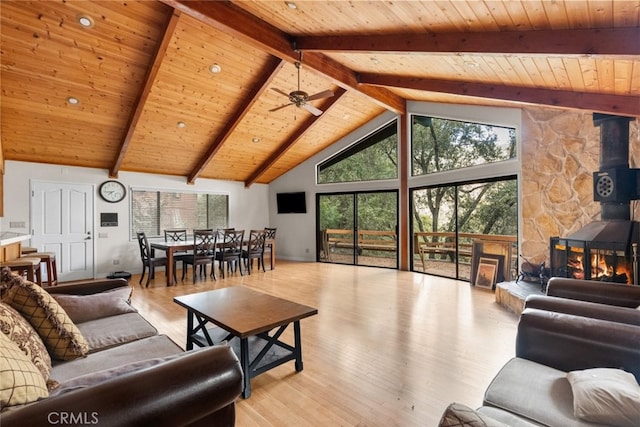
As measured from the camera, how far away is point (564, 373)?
160cm

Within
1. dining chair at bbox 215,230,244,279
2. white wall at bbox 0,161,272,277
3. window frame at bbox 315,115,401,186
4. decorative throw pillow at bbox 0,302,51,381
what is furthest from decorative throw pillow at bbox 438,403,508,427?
white wall at bbox 0,161,272,277

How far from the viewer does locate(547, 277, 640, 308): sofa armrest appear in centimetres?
220

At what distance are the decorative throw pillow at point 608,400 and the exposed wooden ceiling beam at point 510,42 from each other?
220 cm

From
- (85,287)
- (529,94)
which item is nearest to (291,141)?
(529,94)

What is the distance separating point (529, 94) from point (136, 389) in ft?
14.5

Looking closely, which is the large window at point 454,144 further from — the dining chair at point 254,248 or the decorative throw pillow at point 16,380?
the decorative throw pillow at point 16,380

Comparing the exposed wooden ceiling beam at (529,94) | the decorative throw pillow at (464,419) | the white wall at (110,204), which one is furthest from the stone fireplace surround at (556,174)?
the white wall at (110,204)

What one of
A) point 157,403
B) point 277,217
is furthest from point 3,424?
point 277,217

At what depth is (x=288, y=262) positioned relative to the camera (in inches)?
322

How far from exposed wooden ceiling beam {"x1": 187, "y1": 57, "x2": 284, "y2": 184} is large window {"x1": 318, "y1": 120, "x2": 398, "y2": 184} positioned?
2.91m

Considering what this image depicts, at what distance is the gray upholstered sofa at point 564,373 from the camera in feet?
3.94

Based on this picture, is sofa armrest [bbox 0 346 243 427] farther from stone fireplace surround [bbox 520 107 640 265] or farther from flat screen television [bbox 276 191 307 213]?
flat screen television [bbox 276 191 307 213]

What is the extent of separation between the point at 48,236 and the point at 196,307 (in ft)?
17.2

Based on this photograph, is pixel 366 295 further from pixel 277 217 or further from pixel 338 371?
pixel 277 217
